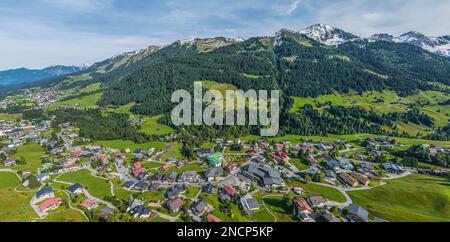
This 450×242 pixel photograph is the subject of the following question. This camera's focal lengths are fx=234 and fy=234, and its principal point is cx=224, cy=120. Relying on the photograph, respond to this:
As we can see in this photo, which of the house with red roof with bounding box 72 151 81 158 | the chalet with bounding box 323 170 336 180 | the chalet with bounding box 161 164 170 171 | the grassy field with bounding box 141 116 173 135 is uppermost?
the grassy field with bounding box 141 116 173 135

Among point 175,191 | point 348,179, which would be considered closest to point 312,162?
point 348,179

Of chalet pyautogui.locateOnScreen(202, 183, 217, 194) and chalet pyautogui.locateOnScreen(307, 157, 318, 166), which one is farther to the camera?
chalet pyautogui.locateOnScreen(307, 157, 318, 166)

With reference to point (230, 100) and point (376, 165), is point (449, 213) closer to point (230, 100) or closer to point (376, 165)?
point (376, 165)

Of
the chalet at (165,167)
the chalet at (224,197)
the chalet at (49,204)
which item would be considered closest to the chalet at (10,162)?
the chalet at (49,204)

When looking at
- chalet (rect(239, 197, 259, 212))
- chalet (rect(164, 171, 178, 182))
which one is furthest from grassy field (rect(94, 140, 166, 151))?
chalet (rect(239, 197, 259, 212))

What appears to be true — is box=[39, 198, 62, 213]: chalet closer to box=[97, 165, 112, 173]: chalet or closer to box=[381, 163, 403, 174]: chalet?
box=[97, 165, 112, 173]: chalet

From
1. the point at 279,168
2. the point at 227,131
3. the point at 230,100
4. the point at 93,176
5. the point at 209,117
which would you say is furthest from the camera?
the point at 230,100
